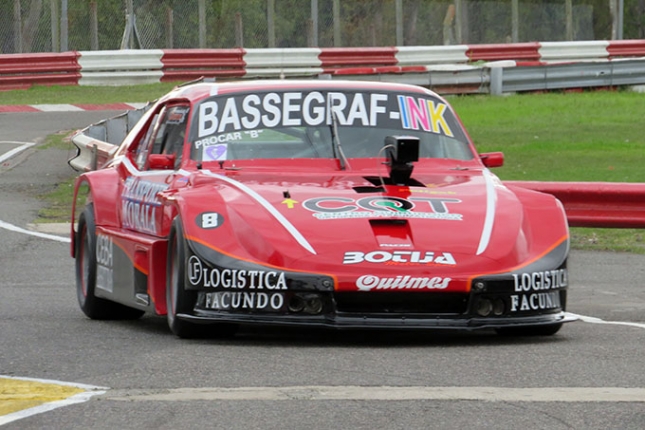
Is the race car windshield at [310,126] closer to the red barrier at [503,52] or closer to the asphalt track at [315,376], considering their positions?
the asphalt track at [315,376]

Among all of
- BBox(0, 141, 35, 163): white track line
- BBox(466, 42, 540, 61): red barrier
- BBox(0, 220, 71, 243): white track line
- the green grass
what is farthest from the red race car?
BBox(466, 42, 540, 61): red barrier

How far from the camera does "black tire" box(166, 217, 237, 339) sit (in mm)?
7246

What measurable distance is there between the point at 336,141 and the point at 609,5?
31.9m

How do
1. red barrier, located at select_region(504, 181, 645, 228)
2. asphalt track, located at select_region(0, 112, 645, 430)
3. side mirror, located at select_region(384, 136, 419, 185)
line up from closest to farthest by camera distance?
asphalt track, located at select_region(0, 112, 645, 430) → side mirror, located at select_region(384, 136, 419, 185) → red barrier, located at select_region(504, 181, 645, 228)

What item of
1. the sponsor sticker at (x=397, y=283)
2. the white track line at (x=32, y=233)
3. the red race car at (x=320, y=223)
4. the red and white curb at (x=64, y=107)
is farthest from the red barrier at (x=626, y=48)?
the sponsor sticker at (x=397, y=283)

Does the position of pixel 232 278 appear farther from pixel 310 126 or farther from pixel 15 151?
pixel 15 151

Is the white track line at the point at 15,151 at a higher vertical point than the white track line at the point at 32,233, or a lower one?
higher

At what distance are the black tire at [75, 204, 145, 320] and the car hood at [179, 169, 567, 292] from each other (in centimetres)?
148

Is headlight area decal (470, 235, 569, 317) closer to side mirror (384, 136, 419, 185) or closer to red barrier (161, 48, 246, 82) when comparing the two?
side mirror (384, 136, 419, 185)

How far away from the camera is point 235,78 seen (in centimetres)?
3231

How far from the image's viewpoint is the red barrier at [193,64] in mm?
32594

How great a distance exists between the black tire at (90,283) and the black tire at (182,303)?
1438mm

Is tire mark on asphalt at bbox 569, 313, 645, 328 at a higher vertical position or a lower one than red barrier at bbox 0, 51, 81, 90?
lower

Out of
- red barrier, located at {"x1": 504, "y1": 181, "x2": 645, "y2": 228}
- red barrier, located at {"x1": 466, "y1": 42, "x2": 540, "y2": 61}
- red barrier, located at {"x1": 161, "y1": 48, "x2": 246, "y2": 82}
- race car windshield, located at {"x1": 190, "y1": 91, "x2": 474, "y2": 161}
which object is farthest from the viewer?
red barrier, located at {"x1": 466, "y1": 42, "x2": 540, "y2": 61}
